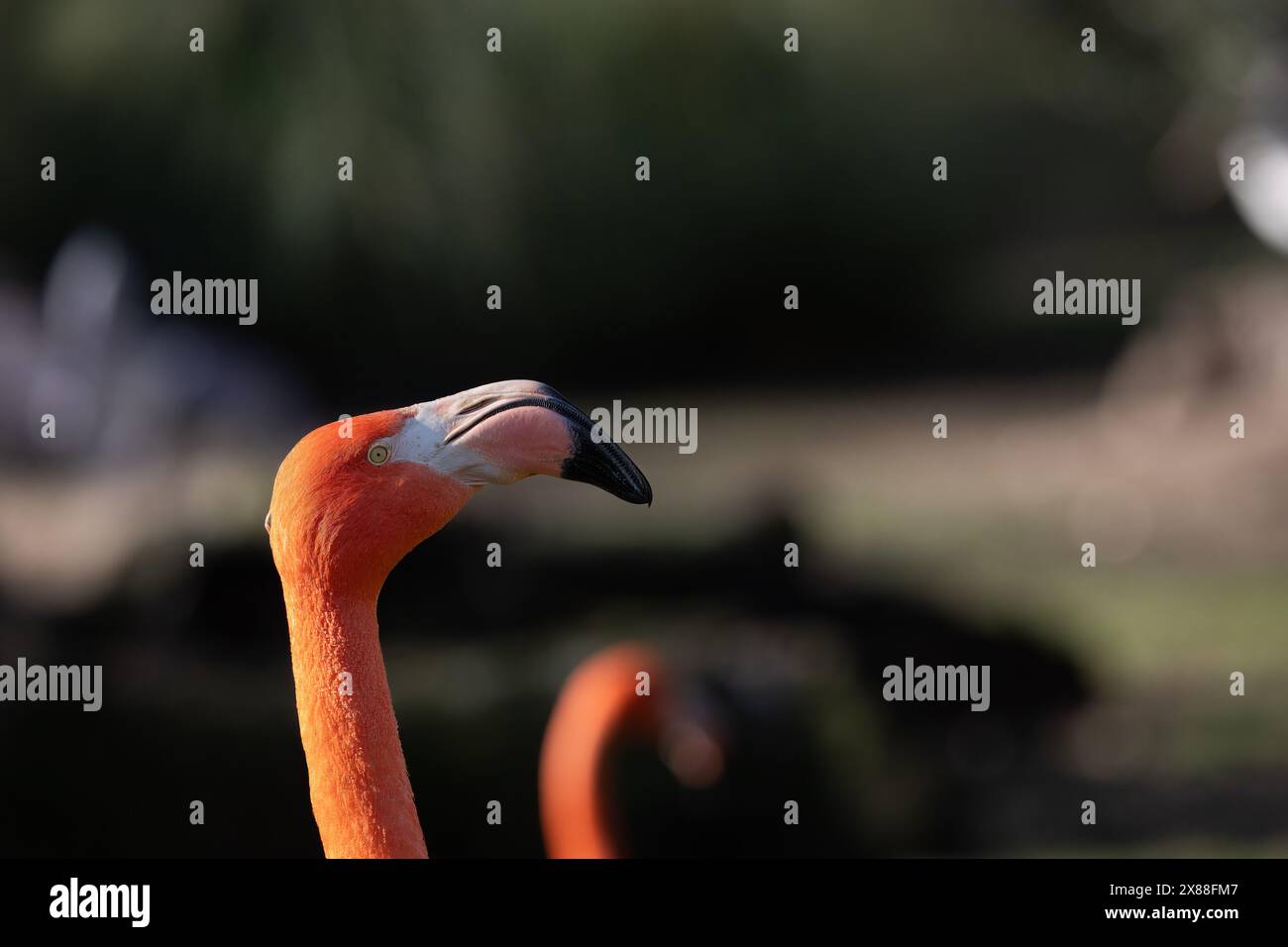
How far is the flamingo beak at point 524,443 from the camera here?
1.11 meters

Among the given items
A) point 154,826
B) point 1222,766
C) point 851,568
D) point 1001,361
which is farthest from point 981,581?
point 154,826

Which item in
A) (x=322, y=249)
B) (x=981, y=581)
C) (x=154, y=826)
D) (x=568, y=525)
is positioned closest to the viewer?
(x=154, y=826)

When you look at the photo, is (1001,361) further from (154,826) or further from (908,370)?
(154,826)

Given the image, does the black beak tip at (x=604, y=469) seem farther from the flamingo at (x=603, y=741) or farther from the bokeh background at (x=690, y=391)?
the bokeh background at (x=690, y=391)

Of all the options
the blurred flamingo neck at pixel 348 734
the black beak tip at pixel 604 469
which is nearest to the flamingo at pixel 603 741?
the blurred flamingo neck at pixel 348 734

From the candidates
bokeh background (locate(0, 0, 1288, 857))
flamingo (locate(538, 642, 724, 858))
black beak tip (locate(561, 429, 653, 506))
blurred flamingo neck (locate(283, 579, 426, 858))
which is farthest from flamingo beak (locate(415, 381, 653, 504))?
bokeh background (locate(0, 0, 1288, 857))

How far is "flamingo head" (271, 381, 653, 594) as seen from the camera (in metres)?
1.12

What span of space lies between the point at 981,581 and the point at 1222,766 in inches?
26.4

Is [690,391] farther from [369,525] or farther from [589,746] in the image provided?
[369,525]

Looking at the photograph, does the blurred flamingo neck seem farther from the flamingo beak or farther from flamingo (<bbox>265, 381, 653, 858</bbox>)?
the flamingo beak

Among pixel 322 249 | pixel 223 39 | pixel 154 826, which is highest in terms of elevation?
pixel 223 39

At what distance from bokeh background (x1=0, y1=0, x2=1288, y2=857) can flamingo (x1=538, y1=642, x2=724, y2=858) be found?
8cm

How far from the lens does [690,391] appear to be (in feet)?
12.0

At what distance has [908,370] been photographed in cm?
410
